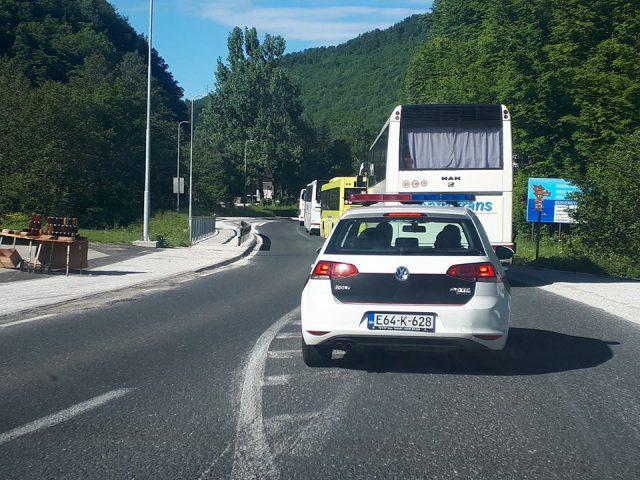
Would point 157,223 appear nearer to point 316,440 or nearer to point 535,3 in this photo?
point 535,3

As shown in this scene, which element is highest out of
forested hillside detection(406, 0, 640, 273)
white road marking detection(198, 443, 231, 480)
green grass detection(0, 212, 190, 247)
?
forested hillside detection(406, 0, 640, 273)

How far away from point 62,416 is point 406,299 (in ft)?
9.93

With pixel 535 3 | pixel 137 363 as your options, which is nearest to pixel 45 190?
pixel 535 3

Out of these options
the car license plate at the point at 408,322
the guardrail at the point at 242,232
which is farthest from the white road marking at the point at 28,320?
the guardrail at the point at 242,232

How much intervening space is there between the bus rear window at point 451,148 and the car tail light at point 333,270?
10.3 m

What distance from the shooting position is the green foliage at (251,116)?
282ft

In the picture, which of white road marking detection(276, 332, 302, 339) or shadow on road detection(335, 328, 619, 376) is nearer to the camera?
shadow on road detection(335, 328, 619, 376)

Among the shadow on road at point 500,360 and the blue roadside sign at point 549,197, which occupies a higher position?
the blue roadside sign at point 549,197

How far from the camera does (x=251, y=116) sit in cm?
8762

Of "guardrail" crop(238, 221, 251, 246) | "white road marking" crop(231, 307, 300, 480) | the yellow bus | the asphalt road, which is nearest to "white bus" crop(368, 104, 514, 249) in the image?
the asphalt road

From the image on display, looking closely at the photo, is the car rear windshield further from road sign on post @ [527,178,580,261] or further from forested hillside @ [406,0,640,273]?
road sign on post @ [527,178,580,261]

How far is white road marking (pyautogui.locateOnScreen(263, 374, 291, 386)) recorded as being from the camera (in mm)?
7020

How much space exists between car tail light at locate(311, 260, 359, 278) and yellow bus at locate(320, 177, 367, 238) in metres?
30.2

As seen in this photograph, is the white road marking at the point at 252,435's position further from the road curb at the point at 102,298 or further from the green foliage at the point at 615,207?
the green foliage at the point at 615,207
